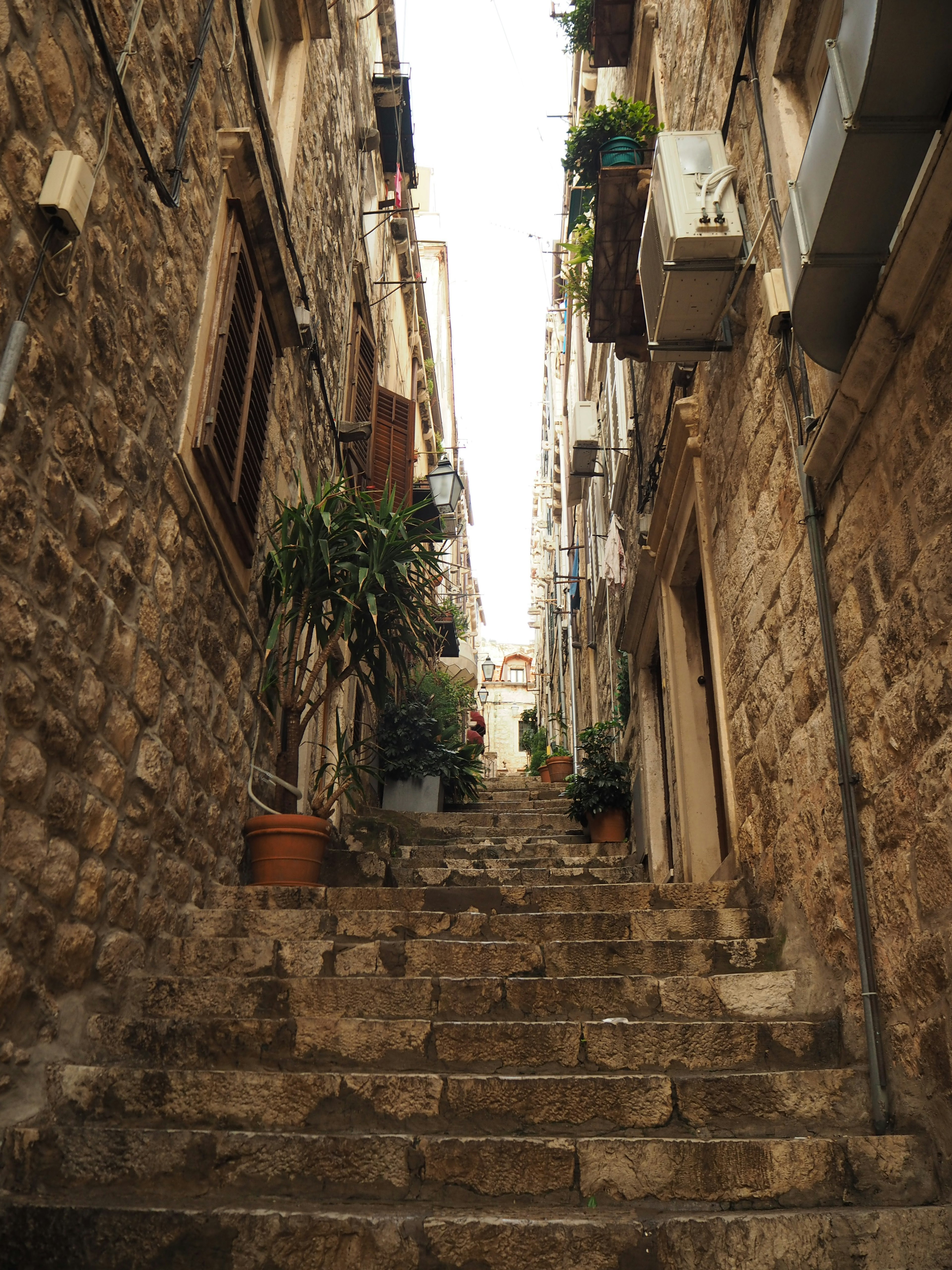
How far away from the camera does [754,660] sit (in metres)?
4.25

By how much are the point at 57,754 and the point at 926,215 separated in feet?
9.20

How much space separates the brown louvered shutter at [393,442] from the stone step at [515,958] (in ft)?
22.3

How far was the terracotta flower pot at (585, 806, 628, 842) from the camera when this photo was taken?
7965mm

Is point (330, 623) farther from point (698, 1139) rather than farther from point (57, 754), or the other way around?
point (698, 1139)

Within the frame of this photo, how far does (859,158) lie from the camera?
2.51m

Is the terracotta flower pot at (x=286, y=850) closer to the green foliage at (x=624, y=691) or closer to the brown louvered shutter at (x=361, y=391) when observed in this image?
the green foliage at (x=624, y=691)

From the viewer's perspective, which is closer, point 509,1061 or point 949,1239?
point 949,1239

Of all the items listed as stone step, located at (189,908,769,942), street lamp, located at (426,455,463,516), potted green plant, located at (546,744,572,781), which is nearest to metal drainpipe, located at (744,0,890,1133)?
stone step, located at (189,908,769,942)

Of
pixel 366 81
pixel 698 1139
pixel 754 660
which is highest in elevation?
pixel 366 81

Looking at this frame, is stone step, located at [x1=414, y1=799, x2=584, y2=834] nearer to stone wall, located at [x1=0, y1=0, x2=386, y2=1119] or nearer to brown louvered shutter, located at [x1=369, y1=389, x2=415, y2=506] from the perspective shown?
stone wall, located at [x1=0, y1=0, x2=386, y2=1119]

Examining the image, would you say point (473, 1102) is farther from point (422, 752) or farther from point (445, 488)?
point (445, 488)

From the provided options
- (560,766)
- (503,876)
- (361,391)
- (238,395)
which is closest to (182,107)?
(238,395)

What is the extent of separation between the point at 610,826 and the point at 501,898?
376cm

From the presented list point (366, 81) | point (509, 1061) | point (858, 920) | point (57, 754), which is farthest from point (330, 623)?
point (366, 81)
